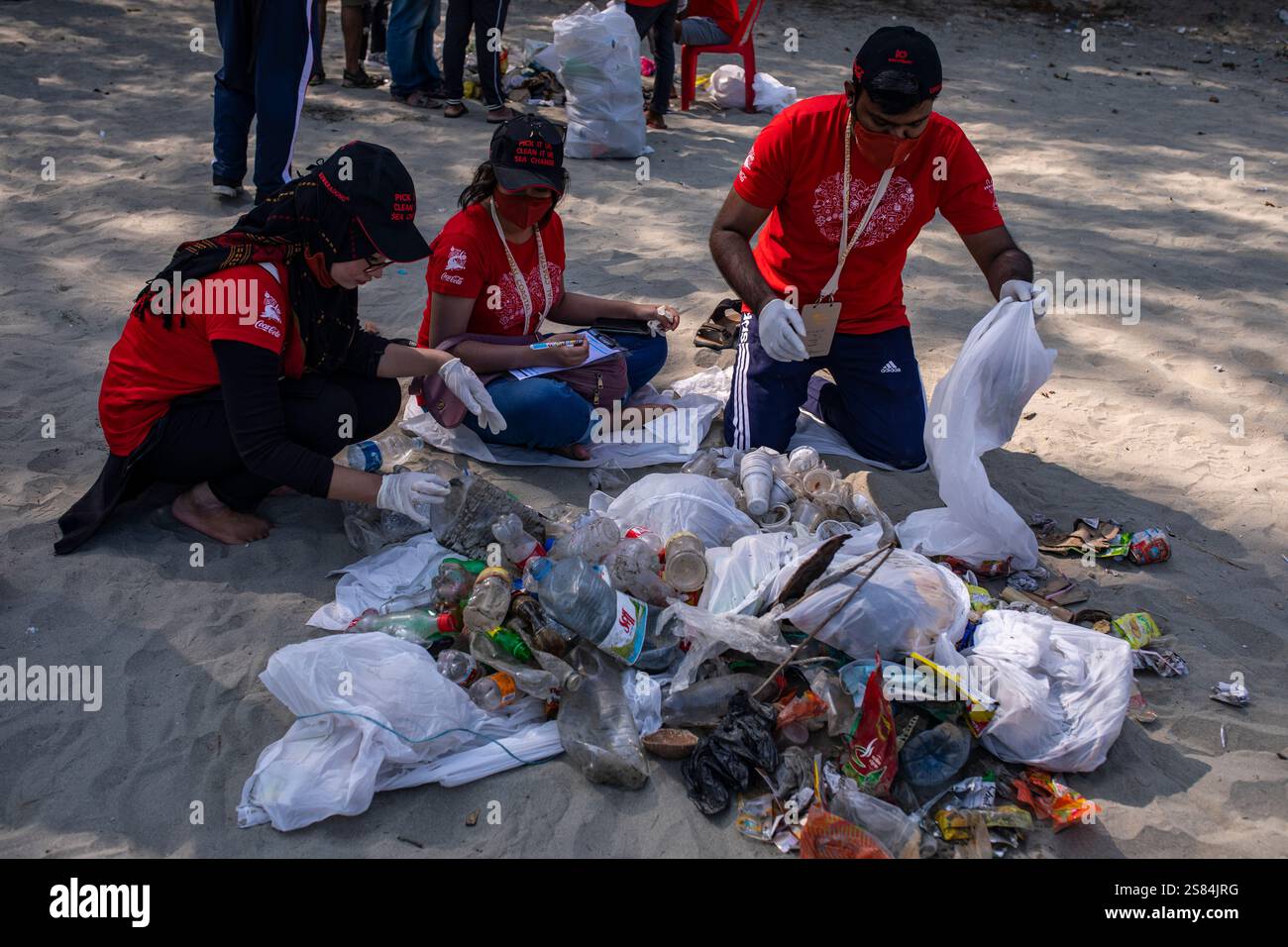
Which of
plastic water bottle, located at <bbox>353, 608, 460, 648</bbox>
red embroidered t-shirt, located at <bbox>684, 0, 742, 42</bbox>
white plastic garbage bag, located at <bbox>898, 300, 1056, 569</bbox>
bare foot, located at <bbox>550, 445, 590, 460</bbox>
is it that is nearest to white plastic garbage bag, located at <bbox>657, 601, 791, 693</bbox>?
plastic water bottle, located at <bbox>353, 608, 460, 648</bbox>

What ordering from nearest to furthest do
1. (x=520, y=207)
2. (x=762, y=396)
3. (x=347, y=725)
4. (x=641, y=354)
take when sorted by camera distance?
(x=347, y=725) → (x=520, y=207) → (x=762, y=396) → (x=641, y=354)

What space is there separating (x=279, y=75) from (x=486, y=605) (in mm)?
3349

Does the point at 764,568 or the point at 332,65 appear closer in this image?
the point at 764,568

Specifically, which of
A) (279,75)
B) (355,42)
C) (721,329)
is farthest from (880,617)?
(355,42)

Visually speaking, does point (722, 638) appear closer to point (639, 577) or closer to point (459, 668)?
point (639, 577)

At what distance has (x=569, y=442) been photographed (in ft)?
11.6

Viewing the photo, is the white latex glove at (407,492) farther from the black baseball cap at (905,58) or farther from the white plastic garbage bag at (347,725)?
the black baseball cap at (905,58)

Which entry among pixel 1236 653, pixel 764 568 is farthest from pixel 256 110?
pixel 1236 653

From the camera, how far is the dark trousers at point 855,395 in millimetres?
3561

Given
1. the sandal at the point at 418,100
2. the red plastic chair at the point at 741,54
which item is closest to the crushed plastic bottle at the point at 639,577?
the sandal at the point at 418,100

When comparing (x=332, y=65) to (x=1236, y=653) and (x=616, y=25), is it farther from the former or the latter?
(x=1236, y=653)

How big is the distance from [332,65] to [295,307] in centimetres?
549

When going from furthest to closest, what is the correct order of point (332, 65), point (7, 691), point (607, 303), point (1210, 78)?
point (1210, 78) → point (332, 65) → point (607, 303) → point (7, 691)

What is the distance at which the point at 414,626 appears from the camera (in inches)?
103
